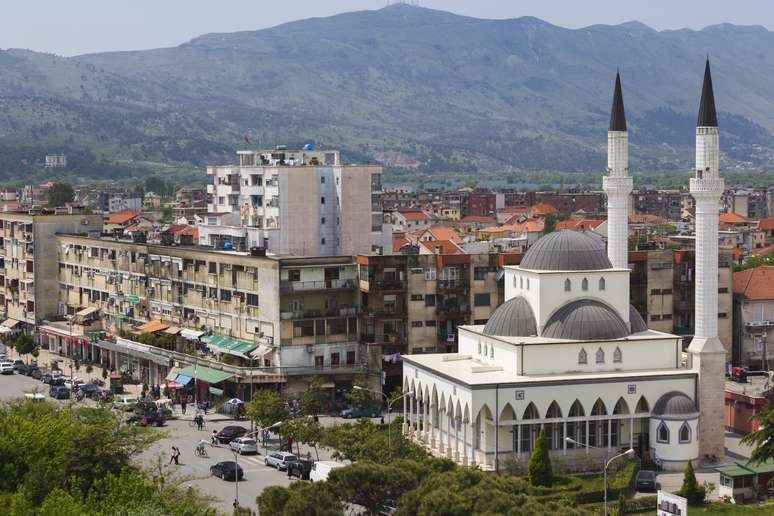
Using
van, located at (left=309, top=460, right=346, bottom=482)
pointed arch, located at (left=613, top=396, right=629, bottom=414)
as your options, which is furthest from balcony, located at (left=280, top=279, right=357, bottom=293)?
van, located at (left=309, top=460, right=346, bottom=482)

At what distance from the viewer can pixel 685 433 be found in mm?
54906

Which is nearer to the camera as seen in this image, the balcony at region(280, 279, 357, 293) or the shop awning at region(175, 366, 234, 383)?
the shop awning at region(175, 366, 234, 383)

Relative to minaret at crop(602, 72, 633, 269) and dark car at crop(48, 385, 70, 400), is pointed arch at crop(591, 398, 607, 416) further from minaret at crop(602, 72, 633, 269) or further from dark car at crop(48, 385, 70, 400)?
dark car at crop(48, 385, 70, 400)

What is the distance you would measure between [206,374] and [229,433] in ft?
32.5

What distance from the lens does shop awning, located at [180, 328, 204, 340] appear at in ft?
248

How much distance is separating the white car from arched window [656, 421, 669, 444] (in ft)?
53.7

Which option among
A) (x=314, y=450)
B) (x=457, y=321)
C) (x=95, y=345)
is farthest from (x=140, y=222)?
(x=314, y=450)

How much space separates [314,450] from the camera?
57875 mm

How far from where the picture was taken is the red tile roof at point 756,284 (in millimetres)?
74375

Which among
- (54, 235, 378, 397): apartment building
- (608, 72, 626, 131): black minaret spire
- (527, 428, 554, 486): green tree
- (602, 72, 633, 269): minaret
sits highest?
(608, 72, 626, 131): black minaret spire

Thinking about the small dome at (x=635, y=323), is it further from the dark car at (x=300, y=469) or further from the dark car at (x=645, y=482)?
the dark car at (x=300, y=469)

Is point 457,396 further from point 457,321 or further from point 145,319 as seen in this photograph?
point 145,319

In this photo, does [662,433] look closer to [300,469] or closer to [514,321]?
[514,321]

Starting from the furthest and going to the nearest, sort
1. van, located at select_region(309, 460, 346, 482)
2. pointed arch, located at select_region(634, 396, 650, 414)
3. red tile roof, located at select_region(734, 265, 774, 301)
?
red tile roof, located at select_region(734, 265, 774, 301) < pointed arch, located at select_region(634, 396, 650, 414) < van, located at select_region(309, 460, 346, 482)
